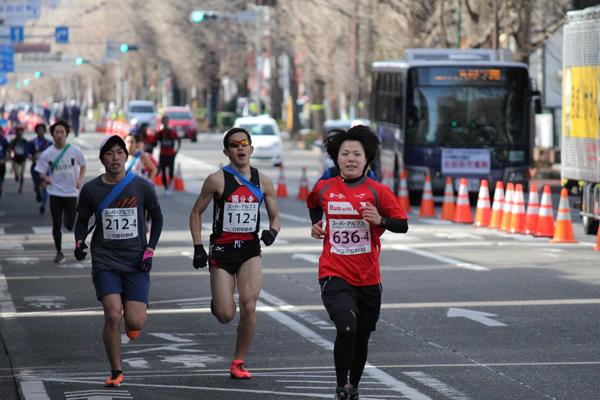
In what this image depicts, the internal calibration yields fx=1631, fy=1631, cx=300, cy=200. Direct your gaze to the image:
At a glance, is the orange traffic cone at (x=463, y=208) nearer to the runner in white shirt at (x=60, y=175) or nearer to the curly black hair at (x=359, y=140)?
the runner in white shirt at (x=60, y=175)

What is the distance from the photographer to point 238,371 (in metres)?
11.1

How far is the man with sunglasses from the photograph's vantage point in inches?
438

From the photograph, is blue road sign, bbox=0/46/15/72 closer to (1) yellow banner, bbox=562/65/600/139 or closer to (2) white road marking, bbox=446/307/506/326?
(1) yellow banner, bbox=562/65/600/139

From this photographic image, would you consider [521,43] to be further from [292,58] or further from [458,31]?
[292,58]

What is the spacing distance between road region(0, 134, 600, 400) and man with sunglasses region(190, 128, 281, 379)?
0.46 metres

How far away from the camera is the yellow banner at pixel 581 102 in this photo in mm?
24516

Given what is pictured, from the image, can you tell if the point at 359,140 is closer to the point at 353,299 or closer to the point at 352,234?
the point at 352,234

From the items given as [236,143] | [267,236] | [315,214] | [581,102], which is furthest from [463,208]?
[315,214]

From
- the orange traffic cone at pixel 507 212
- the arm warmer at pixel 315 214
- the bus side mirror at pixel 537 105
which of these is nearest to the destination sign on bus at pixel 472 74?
the bus side mirror at pixel 537 105

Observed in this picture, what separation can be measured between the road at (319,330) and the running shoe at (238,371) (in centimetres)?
6

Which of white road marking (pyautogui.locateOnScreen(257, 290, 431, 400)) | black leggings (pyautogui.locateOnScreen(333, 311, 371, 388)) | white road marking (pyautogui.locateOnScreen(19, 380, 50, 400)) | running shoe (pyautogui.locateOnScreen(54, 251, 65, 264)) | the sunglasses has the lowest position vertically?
running shoe (pyautogui.locateOnScreen(54, 251, 65, 264))

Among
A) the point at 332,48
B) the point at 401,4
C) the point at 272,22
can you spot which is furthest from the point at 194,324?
the point at 272,22

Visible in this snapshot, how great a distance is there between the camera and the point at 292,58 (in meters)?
78.8

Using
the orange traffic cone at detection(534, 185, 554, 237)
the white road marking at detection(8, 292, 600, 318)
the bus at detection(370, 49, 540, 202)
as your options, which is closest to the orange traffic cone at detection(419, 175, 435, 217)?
the bus at detection(370, 49, 540, 202)
